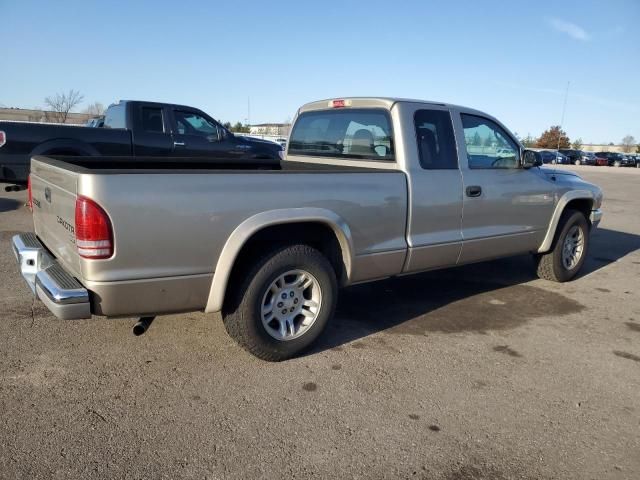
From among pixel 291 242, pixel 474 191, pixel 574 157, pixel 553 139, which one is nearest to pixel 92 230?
pixel 291 242

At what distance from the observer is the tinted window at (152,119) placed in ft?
29.2

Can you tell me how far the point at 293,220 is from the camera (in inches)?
131

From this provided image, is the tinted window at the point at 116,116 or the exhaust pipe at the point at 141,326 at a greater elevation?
the tinted window at the point at 116,116

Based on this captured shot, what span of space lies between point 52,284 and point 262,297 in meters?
1.25

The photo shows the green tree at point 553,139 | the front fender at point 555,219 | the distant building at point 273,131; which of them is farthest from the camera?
the green tree at point 553,139

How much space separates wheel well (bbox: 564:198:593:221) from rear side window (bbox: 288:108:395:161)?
275cm

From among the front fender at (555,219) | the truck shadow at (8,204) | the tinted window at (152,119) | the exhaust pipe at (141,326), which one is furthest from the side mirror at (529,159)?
the truck shadow at (8,204)

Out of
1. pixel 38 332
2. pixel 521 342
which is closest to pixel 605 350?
pixel 521 342

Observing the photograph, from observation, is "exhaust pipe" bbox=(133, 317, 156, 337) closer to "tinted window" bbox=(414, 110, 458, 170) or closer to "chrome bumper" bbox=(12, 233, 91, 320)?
"chrome bumper" bbox=(12, 233, 91, 320)

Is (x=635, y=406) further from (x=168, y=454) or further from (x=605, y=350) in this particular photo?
(x=168, y=454)

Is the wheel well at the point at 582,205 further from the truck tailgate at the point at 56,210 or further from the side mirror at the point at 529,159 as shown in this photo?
the truck tailgate at the point at 56,210

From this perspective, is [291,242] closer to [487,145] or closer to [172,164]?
[172,164]

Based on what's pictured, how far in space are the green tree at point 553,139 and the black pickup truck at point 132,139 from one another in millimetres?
78719

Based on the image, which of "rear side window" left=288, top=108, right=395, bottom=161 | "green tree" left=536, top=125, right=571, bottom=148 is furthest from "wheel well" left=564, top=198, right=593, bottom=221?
"green tree" left=536, top=125, right=571, bottom=148
